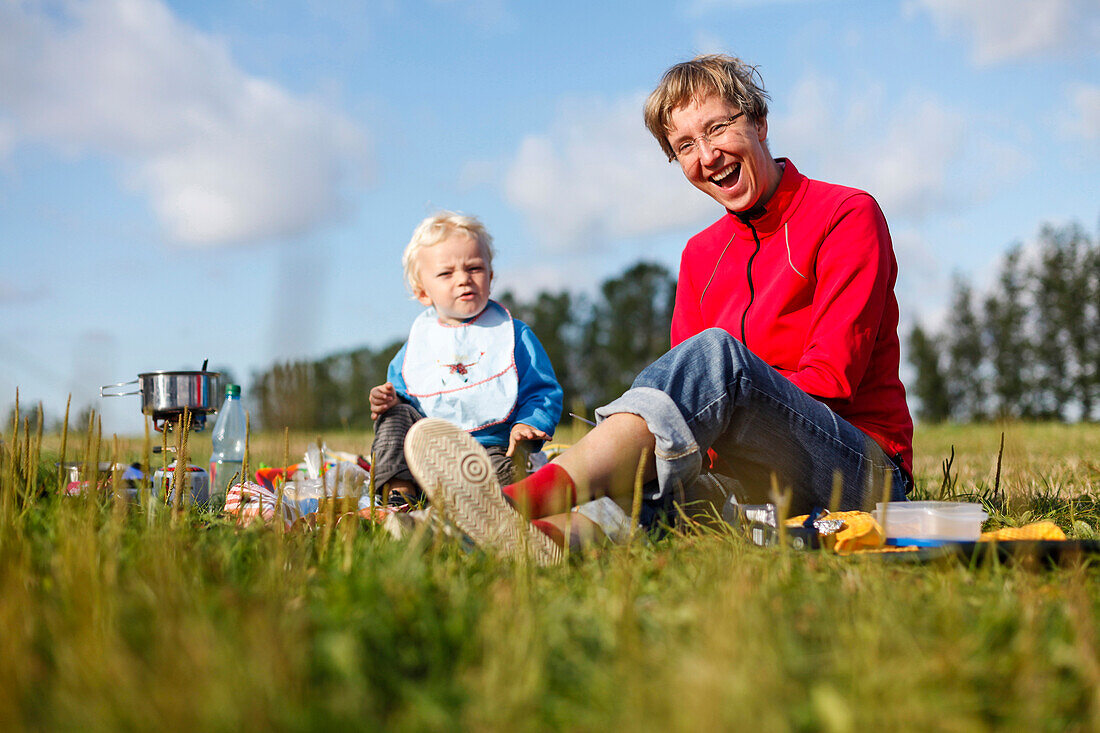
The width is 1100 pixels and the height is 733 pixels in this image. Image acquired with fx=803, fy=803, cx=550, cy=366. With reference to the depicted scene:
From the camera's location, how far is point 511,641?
138 cm

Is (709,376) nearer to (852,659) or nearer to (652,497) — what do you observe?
(652,497)

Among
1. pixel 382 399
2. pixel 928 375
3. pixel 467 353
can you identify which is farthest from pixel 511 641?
pixel 928 375

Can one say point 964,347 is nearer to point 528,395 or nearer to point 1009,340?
point 1009,340

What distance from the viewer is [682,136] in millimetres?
3621

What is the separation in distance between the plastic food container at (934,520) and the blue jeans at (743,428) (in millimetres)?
171

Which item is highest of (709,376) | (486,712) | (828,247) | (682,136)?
(682,136)

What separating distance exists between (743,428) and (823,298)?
0.69 metres

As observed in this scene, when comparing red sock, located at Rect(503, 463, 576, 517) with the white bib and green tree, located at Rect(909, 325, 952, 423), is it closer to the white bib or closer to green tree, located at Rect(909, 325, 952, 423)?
the white bib

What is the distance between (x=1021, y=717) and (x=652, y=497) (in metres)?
1.56

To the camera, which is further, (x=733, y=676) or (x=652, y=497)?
(x=652, y=497)

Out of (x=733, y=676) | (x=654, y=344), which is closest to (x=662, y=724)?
(x=733, y=676)

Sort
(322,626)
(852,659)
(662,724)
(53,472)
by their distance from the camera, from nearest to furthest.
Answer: (662,724) < (852,659) < (322,626) < (53,472)

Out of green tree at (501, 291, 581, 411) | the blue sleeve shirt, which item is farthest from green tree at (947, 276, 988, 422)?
the blue sleeve shirt

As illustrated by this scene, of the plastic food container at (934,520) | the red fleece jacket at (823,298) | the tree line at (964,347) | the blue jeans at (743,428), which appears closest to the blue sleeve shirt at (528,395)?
the red fleece jacket at (823,298)
